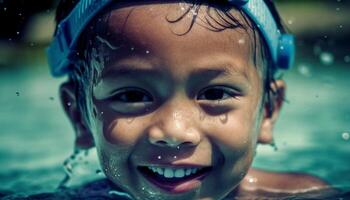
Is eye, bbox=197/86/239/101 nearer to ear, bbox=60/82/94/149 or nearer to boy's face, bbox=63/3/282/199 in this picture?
boy's face, bbox=63/3/282/199

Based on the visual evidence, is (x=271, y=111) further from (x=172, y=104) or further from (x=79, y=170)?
(x=79, y=170)

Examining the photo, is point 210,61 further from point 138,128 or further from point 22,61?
point 22,61

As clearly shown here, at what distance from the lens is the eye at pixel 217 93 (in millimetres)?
2463

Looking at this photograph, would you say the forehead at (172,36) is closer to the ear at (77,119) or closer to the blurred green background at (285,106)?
the ear at (77,119)

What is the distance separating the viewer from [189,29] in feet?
7.84

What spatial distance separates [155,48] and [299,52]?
16.7 ft

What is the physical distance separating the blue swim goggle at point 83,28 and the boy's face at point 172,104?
10 centimetres

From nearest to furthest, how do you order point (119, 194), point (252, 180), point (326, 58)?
1. point (119, 194)
2. point (252, 180)
3. point (326, 58)

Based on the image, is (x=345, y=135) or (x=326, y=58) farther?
(x=326, y=58)

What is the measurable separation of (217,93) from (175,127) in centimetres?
26

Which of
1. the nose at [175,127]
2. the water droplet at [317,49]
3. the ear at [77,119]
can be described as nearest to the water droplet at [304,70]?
the water droplet at [317,49]

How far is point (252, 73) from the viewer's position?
2.61m

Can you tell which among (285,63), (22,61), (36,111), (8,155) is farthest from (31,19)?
(285,63)

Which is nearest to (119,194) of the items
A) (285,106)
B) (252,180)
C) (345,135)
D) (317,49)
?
(252,180)
